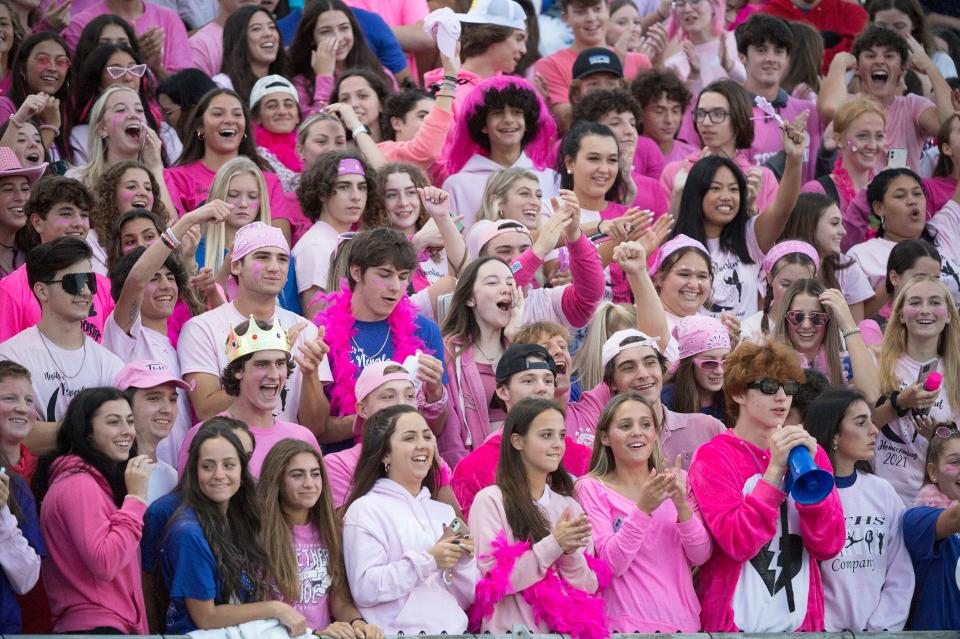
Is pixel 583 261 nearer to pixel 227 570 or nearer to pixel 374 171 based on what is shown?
pixel 374 171

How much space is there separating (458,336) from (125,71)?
124 inches

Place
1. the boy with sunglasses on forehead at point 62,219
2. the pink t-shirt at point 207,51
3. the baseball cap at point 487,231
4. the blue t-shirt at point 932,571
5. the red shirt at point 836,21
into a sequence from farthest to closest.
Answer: the red shirt at point 836,21
the pink t-shirt at point 207,51
the baseball cap at point 487,231
the boy with sunglasses on forehead at point 62,219
the blue t-shirt at point 932,571

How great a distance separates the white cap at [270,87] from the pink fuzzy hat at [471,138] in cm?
118

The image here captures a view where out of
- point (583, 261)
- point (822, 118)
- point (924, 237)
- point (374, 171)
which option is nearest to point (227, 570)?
point (583, 261)

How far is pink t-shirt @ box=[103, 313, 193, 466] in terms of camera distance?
27.0 feet

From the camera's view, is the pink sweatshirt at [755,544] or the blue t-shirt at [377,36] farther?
the blue t-shirt at [377,36]

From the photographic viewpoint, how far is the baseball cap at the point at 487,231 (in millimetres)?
9289

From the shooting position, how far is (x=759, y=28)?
1250cm

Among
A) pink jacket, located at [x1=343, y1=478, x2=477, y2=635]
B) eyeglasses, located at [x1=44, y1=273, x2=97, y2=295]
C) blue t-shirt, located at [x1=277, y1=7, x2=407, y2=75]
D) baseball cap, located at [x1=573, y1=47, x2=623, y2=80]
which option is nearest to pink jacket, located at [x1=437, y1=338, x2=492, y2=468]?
pink jacket, located at [x1=343, y1=478, x2=477, y2=635]

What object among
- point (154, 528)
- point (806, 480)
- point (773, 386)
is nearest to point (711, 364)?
point (773, 386)

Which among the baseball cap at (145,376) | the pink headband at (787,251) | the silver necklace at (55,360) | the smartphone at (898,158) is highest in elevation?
the smartphone at (898,158)

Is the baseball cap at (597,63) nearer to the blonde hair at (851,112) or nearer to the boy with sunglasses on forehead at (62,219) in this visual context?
the blonde hair at (851,112)

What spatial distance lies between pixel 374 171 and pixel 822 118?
4.02 metres

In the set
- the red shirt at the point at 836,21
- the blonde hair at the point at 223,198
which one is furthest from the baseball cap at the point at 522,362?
the red shirt at the point at 836,21
